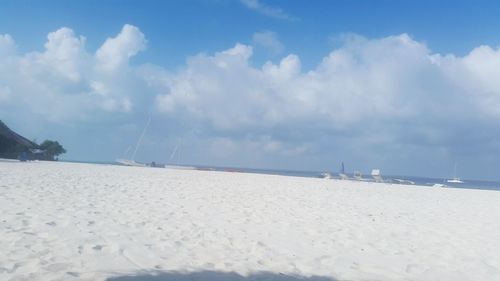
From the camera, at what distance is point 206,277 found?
4465 mm

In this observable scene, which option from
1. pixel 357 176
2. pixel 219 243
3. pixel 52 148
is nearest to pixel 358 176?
pixel 357 176

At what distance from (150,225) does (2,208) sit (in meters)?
2.71

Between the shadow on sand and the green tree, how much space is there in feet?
138

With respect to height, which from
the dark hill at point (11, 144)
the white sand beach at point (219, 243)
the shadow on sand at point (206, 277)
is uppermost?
the dark hill at point (11, 144)

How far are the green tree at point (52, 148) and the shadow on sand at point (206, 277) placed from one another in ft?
138

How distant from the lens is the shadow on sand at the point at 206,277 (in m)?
4.27

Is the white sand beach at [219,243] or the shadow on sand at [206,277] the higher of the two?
the white sand beach at [219,243]

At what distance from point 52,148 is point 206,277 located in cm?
4394

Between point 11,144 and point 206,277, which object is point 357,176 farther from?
point 206,277

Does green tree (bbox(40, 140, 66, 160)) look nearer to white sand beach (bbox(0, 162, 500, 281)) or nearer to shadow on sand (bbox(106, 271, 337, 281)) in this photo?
white sand beach (bbox(0, 162, 500, 281))

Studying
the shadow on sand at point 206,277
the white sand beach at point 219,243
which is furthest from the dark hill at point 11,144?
the shadow on sand at point 206,277

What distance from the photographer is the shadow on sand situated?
4.27 metres

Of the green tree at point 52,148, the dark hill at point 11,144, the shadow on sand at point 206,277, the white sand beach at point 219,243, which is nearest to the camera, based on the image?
the shadow on sand at point 206,277

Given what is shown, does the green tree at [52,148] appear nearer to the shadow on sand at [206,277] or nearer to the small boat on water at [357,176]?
the small boat on water at [357,176]
